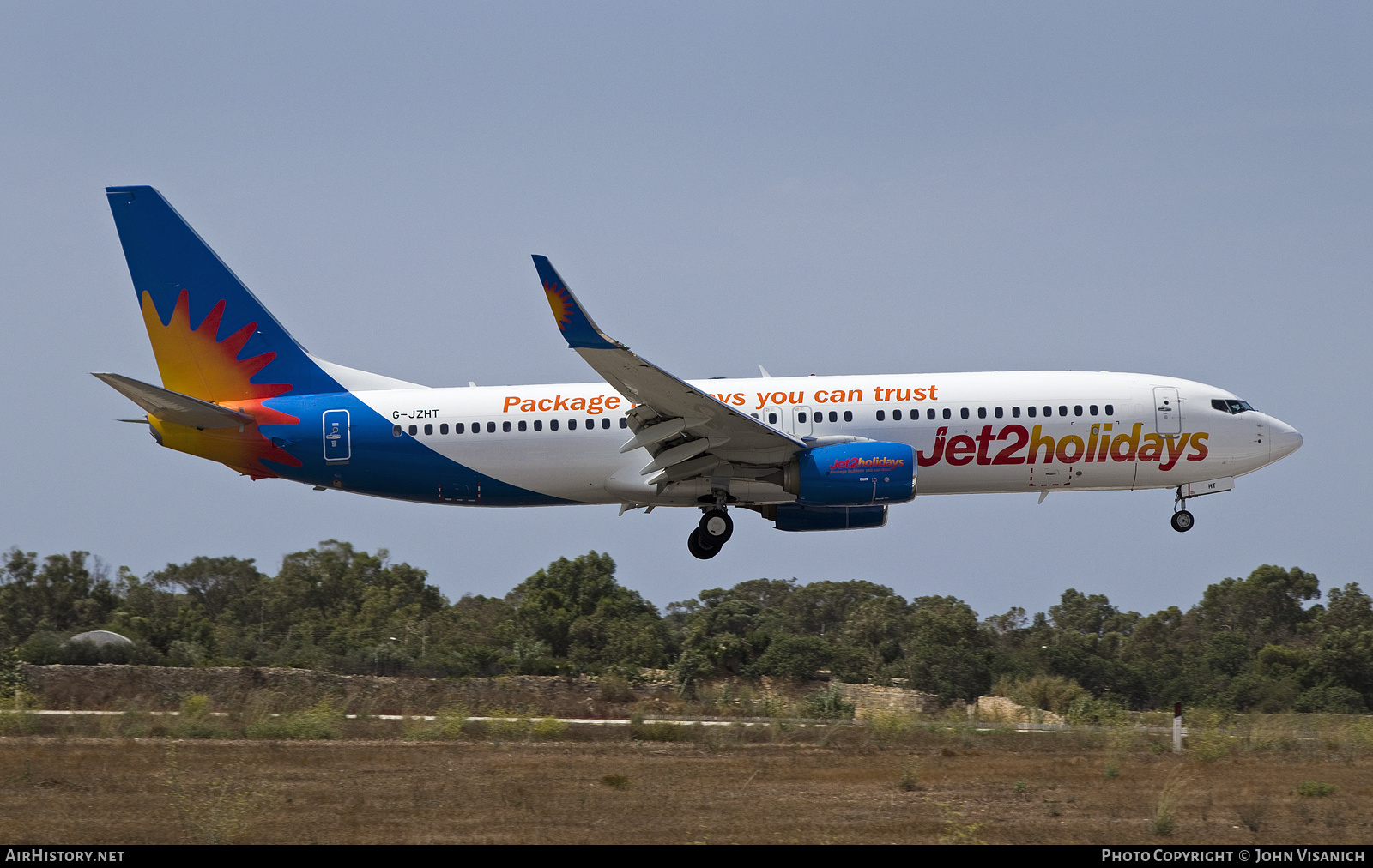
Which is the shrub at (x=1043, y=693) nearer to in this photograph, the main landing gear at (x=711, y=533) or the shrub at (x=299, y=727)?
the main landing gear at (x=711, y=533)

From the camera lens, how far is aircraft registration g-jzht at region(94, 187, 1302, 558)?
1180 inches

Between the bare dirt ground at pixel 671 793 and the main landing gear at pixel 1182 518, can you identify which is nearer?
the bare dirt ground at pixel 671 793

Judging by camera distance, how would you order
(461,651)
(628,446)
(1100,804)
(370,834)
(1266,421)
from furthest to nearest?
1. (461,651)
2. (1266,421)
3. (628,446)
4. (1100,804)
5. (370,834)

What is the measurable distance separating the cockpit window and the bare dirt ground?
8.83 m

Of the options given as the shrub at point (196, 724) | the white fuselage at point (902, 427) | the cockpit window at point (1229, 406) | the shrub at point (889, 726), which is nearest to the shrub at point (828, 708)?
the shrub at point (889, 726)

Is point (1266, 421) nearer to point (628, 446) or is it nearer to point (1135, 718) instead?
point (1135, 718)

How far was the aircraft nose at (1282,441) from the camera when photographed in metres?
32.0

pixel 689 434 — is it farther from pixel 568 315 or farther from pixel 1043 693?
pixel 1043 693

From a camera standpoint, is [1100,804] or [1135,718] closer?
[1100,804]

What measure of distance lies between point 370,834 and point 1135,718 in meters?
21.3

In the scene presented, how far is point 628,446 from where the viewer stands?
30000 millimetres

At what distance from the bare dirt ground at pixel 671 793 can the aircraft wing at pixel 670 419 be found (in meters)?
6.27

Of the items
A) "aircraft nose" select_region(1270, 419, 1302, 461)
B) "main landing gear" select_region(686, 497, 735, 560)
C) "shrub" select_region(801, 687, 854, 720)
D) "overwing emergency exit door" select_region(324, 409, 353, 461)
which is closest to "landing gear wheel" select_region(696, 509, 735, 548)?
"main landing gear" select_region(686, 497, 735, 560)
